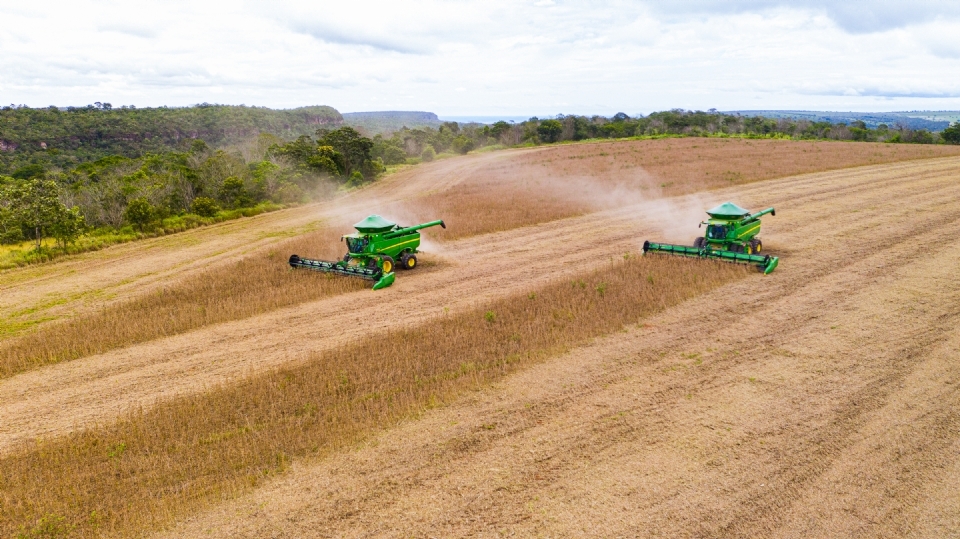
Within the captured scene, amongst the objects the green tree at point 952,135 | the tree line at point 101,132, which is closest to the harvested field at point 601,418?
the tree line at point 101,132

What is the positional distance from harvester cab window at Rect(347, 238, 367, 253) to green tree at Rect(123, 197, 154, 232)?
14.5 metres

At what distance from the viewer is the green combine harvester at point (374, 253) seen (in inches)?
615

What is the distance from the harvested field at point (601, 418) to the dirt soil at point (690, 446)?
0.10 ft

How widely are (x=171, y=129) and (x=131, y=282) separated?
75141 mm

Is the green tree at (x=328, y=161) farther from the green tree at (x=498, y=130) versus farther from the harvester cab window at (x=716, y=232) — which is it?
the green tree at (x=498, y=130)

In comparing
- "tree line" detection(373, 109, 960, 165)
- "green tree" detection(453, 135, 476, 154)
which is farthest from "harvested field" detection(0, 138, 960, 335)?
"tree line" detection(373, 109, 960, 165)

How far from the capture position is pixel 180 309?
45.5 ft

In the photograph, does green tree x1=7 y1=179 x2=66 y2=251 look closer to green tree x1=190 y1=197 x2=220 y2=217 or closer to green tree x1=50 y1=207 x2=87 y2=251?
green tree x1=50 y1=207 x2=87 y2=251

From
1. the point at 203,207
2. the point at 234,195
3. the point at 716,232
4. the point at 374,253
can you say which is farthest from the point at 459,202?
the point at 716,232

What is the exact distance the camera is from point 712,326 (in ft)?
38.4

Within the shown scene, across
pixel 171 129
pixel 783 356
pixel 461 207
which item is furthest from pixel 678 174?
pixel 171 129

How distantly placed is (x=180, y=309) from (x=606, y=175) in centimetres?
3257

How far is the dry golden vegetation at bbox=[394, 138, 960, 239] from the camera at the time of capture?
88.8 feet

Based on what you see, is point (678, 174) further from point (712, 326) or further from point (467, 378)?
point (467, 378)
